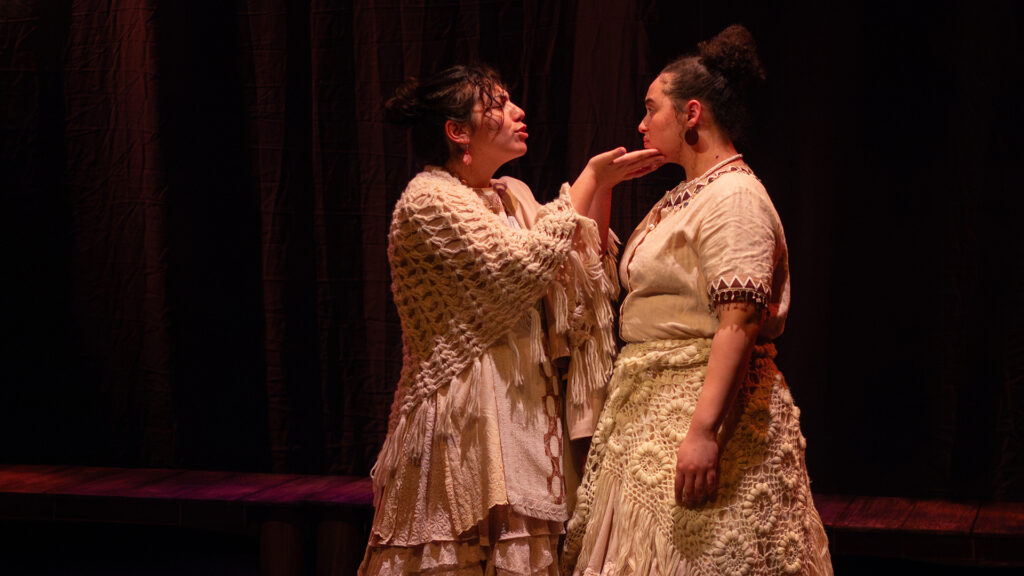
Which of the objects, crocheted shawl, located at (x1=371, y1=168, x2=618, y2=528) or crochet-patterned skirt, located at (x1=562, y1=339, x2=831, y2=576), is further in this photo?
crocheted shawl, located at (x1=371, y1=168, x2=618, y2=528)

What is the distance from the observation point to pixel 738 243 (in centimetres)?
174

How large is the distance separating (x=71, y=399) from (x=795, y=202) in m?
2.33

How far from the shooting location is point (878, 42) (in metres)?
2.74

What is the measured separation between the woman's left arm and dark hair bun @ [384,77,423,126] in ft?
2.55

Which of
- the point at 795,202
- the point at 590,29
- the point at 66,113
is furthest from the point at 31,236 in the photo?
the point at 795,202

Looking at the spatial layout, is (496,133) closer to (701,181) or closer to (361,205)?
(701,181)

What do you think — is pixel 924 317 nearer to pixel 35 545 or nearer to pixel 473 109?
pixel 473 109

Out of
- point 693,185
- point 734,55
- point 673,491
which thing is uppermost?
point 734,55

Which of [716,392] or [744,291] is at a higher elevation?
[744,291]

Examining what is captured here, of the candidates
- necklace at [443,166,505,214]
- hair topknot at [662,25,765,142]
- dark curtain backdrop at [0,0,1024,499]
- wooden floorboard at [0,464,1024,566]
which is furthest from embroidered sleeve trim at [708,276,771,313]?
dark curtain backdrop at [0,0,1024,499]

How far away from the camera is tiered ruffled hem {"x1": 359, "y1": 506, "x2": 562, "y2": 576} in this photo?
2.00 meters

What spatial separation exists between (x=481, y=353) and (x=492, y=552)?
1.24 ft

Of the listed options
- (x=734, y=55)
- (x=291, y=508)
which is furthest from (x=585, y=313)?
(x=291, y=508)

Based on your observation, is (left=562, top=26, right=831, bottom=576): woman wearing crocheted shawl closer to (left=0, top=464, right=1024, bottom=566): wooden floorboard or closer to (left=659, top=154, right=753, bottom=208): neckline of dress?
(left=659, top=154, right=753, bottom=208): neckline of dress
